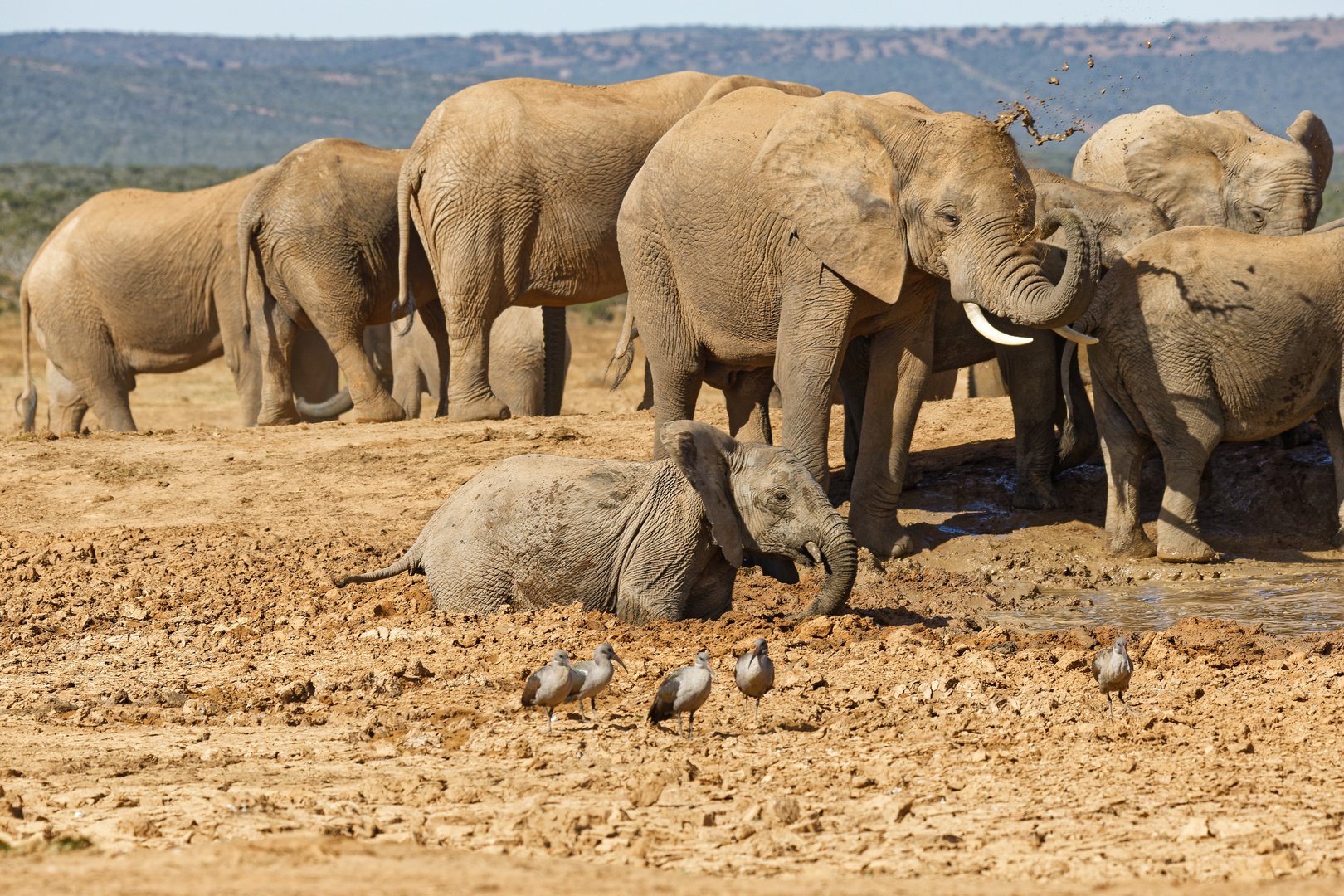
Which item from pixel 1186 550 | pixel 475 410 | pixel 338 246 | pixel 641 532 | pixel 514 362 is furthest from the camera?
pixel 514 362

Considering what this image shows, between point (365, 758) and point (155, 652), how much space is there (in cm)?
231

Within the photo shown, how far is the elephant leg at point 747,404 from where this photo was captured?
398 inches

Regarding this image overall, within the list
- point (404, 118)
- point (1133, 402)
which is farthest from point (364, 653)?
point (404, 118)

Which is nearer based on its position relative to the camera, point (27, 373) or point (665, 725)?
point (665, 725)

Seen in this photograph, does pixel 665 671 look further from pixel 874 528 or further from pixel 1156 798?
pixel 874 528

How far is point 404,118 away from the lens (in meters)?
180

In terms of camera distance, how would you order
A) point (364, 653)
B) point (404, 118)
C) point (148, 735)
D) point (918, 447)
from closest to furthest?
point (148, 735)
point (364, 653)
point (918, 447)
point (404, 118)

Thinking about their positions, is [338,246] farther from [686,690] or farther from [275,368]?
[686,690]

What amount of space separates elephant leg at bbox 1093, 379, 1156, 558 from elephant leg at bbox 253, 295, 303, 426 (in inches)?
293

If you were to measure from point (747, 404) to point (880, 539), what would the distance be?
4.80ft

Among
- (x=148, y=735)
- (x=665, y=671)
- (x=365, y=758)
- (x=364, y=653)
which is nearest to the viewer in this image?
(x=365, y=758)

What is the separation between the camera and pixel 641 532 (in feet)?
24.0

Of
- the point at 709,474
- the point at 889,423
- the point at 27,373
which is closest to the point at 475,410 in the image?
the point at 889,423

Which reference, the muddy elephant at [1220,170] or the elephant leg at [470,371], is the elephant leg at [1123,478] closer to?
the muddy elephant at [1220,170]
